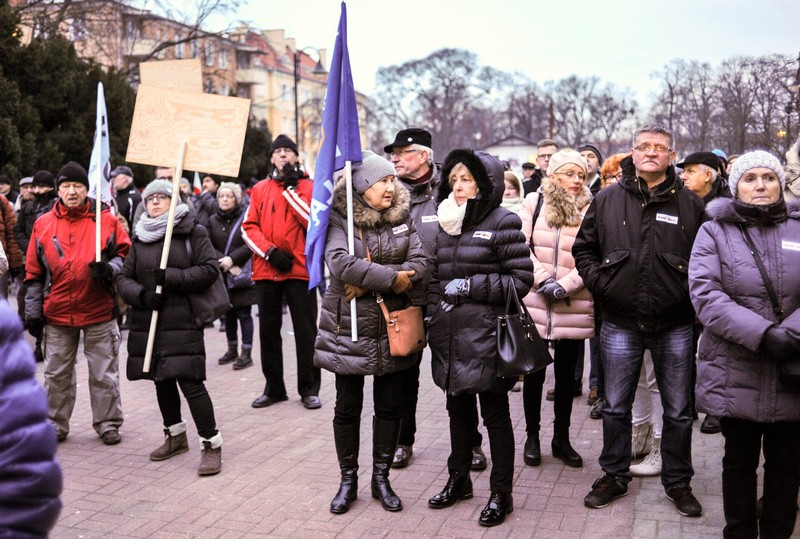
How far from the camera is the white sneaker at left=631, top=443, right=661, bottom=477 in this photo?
18.4ft

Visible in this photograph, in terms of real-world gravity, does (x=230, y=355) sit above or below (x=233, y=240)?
below

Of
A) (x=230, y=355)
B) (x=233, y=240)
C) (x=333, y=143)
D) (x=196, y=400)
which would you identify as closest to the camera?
(x=333, y=143)

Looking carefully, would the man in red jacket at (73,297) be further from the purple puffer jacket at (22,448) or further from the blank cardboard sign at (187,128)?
the purple puffer jacket at (22,448)

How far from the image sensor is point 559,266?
607cm

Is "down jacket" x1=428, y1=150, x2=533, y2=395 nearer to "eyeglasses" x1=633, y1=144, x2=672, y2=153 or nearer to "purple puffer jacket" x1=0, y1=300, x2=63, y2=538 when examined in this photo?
"eyeglasses" x1=633, y1=144, x2=672, y2=153

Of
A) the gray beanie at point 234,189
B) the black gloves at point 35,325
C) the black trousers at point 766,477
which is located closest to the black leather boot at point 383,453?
the black trousers at point 766,477

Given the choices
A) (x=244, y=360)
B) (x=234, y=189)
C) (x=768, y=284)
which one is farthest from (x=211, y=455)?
(x=234, y=189)

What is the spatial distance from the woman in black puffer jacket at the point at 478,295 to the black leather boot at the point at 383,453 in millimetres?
298

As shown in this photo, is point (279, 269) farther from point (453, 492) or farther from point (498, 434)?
point (498, 434)

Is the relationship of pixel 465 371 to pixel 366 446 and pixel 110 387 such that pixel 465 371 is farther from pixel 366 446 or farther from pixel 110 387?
pixel 110 387

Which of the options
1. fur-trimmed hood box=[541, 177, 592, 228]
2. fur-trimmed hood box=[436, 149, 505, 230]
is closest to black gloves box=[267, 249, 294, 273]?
fur-trimmed hood box=[541, 177, 592, 228]

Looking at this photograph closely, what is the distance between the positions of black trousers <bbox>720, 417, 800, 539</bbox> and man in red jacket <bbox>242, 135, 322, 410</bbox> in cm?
406

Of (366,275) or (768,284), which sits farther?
(366,275)

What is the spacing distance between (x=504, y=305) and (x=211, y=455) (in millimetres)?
2426
